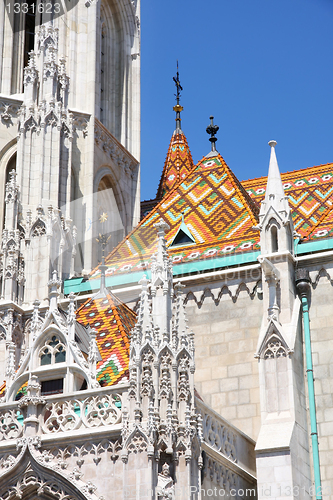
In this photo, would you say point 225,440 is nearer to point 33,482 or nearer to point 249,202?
point 33,482

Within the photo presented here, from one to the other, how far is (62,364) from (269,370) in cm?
328

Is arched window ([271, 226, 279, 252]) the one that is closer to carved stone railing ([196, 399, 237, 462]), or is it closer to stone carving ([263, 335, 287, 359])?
stone carving ([263, 335, 287, 359])

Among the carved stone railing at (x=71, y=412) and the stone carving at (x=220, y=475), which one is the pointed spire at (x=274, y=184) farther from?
the carved stone railing at (x=71, y=412)

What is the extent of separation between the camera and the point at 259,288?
1617cm

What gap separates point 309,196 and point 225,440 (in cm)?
789

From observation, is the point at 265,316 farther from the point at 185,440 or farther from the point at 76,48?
the point at 76,48

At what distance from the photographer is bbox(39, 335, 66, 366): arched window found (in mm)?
13320

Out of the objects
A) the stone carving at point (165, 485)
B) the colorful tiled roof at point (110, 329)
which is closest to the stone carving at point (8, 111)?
the colorful tiled roof at point (110, 329)

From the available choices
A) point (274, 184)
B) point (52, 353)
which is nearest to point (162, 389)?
point (52, 353)

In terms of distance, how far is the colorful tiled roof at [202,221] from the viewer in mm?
17500

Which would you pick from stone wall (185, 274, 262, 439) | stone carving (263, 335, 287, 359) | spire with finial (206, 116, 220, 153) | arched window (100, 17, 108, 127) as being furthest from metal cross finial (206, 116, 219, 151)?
stone carving (263, 335, 287, 359)

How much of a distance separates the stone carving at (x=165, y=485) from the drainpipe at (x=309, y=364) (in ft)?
11.8

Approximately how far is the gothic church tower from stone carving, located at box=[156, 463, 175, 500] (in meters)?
6.78

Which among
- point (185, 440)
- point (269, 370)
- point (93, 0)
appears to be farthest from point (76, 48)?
point (185, 440)
